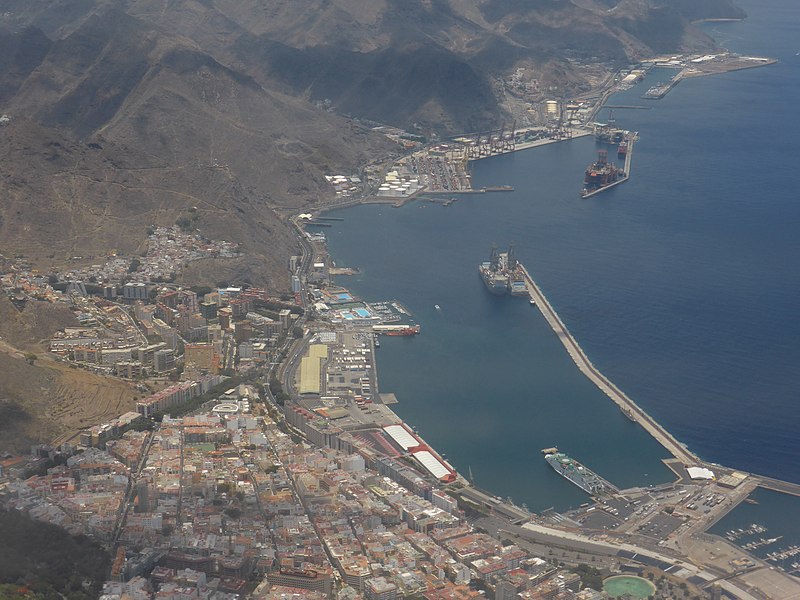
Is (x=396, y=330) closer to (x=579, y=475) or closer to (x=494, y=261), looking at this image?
(x=494, y=261)

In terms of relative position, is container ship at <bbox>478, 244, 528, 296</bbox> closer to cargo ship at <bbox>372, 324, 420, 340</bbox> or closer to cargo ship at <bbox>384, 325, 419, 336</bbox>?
cargo ship at <bbox>372, 324, 420, 340</bbox>

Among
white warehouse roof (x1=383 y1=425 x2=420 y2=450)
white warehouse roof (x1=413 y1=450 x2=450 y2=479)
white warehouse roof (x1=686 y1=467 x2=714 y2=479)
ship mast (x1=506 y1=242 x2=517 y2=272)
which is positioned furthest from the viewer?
ship mast (x1=506 y1=242 x2=517 y2=272)

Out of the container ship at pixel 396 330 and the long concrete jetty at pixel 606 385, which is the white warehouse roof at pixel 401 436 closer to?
the long concrete jetty at pixel 606 385

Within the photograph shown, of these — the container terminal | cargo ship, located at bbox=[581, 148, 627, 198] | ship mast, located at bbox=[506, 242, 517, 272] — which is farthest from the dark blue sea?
ship mast, located at bbox=[506, 242, 517, 272]

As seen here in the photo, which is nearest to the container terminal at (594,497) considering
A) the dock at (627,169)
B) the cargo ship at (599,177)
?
the dock at (627,169)

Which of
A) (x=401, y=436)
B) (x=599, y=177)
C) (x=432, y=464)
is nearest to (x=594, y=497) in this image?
(x=432, y=464)

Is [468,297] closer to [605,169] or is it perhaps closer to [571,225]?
[571,225]
